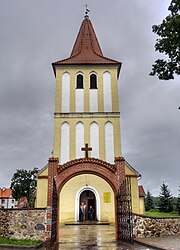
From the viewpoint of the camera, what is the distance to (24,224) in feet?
40.5

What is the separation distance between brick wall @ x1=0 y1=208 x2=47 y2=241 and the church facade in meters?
6.72

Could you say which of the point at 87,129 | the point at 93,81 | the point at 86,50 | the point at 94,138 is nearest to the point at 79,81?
the point at 93,81

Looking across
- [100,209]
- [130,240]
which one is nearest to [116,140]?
[100,209]

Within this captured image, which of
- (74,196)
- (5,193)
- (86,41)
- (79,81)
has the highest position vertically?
(86,41)

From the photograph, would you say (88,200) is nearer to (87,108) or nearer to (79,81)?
(87,108)

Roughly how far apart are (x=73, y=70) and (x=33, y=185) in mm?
21652

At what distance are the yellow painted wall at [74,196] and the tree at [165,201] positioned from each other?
18671mm

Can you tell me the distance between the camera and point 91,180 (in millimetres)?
21547

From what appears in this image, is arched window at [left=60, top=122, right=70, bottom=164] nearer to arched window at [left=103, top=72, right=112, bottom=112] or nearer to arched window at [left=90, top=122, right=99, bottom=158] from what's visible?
arched window at [left=90, top=122, right=99, bottom=158]

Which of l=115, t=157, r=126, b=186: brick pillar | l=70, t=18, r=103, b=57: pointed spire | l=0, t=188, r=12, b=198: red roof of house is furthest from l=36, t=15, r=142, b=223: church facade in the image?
l=0, t=188, r=12, b=198: red roof of house

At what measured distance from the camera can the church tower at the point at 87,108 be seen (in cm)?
2184

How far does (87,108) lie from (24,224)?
40.6 feet

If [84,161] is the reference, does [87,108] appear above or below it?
above

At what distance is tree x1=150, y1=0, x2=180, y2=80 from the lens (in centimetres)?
1016
